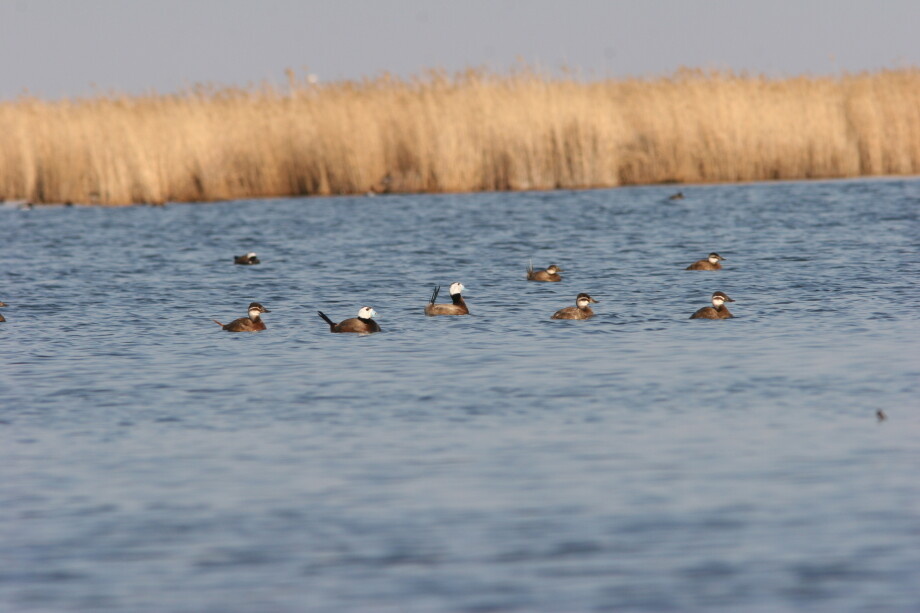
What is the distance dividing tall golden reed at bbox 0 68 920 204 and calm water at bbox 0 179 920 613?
10519 mm

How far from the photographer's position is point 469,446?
7633 millimetres

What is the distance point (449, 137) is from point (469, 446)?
20035mm

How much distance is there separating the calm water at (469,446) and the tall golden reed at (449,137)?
10519mm

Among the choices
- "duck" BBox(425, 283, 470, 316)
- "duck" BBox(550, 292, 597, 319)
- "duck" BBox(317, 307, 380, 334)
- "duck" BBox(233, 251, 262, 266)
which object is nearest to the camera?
"duck" BBox(317, 307, 380, 334)

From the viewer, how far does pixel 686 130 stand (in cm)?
2767

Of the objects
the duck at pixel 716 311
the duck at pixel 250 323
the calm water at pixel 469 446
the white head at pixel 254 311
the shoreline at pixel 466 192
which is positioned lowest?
the calm water at pixel 469 446

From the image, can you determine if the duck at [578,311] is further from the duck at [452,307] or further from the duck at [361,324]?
the duck at [361,324]

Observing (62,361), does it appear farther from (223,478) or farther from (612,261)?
(612,261)

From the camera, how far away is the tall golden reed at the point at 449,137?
2736cm

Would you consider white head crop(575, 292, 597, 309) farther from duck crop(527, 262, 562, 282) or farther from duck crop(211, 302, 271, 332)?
duck crop(527, 262, 562, 282)

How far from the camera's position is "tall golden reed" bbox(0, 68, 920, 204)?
27.4 meters

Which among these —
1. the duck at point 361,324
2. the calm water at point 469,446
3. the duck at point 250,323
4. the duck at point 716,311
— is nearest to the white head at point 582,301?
the calm water at point 469,446

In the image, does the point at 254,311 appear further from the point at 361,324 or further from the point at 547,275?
the point at 547,275

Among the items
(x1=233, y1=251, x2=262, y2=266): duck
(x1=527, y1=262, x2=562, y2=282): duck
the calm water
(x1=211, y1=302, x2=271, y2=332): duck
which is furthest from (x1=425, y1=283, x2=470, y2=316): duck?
(x1=233, y1=251, x2=262, y2=266): duck
